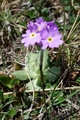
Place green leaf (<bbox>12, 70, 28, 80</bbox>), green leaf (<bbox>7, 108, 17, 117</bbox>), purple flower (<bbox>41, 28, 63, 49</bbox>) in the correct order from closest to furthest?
1. purple flower (<bbox>41, 28, 63, 49</bbox>)
2. green leaf (<bbox>7, 108, 17, 117</bbox>)
3. green leaf (<bbox>12, 70, 28, 80</bbox>)

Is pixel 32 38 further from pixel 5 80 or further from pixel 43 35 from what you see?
pixel 5 80

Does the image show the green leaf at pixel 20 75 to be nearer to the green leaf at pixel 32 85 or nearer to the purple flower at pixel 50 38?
the green leaf at pixel 32 85

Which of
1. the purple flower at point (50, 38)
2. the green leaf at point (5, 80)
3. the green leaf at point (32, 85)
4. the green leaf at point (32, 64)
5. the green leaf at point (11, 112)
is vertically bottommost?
the green leaf at point (11, 112)

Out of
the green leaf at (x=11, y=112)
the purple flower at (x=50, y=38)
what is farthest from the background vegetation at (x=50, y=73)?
the purple flower at (x=50, y=38)

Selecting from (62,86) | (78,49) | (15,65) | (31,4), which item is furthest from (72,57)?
(31,4)

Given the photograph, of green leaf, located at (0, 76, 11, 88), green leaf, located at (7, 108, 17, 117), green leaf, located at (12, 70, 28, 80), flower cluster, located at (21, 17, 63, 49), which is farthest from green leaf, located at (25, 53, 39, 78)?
flower cluster, located at (21, 17, 63, 49)

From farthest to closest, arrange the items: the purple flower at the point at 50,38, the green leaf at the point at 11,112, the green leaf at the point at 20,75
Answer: the green leaf at the point at 20,75
the green leaf at the point at 11,112
the purple flower at the point at 50,38

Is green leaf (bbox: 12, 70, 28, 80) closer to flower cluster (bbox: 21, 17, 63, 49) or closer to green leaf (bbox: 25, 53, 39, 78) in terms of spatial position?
green leaf (bbox: 25, 53, 39, 78)

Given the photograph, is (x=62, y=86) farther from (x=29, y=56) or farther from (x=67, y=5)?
(x=67, y=5)
